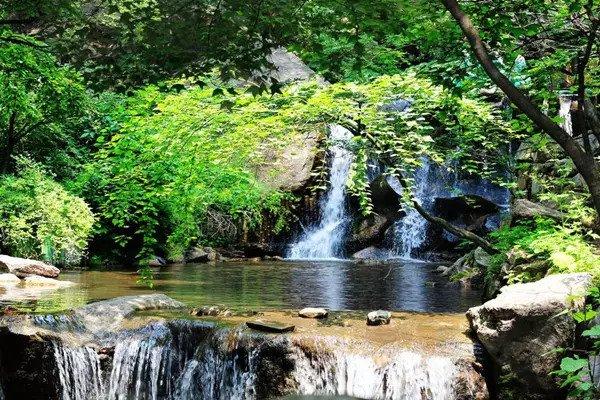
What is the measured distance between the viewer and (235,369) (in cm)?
750

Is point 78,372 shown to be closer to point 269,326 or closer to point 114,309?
point 114,309

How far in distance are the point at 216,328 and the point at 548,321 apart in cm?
381

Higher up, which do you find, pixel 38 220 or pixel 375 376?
pixel 38 220

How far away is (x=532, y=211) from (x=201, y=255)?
30.7 ft

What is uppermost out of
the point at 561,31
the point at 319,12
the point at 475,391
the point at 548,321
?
the point at 561,31

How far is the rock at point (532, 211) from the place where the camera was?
411 inches

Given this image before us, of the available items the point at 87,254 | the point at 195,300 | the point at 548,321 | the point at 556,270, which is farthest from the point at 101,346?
the point at 87,254

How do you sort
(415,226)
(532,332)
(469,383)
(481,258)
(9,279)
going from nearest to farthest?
(532,332), (469,383), (9,279), (481,258), (415,226)

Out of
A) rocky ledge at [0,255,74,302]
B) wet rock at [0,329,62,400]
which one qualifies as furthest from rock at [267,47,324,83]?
wet rock at [0,329,62,400]

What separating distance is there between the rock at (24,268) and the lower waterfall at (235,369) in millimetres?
4839

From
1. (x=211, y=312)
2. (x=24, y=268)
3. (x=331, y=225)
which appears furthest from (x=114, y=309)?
(x=331, y=225)

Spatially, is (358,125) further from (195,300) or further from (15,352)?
(15,352)

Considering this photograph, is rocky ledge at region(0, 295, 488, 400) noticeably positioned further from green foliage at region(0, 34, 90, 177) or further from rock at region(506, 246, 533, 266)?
green foliage at region(0, 34, 90, 177)

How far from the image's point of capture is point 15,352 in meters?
7.49
